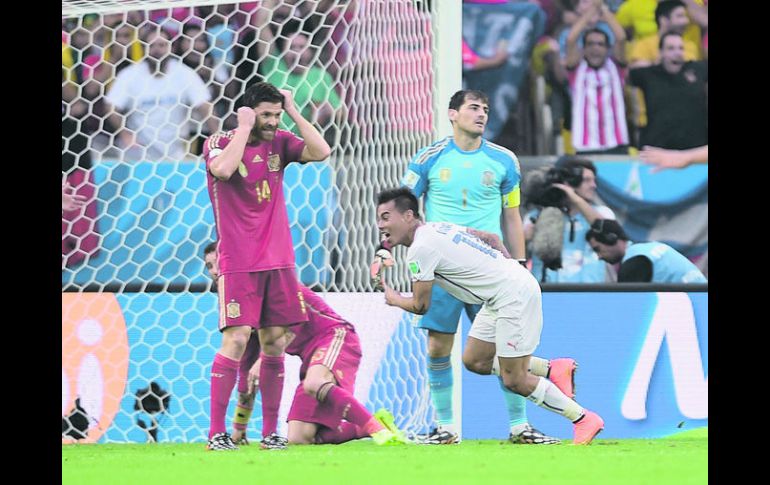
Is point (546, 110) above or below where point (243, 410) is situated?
above

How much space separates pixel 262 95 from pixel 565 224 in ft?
9.36

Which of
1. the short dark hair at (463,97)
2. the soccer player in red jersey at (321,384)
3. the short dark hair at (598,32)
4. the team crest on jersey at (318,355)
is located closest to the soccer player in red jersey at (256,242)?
the soccer player in red jersey at (321,384)

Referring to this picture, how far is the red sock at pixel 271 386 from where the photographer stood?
6551mm

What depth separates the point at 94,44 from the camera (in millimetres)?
8062

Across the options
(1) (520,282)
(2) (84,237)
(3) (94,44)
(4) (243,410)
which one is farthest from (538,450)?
(3) (94,44)

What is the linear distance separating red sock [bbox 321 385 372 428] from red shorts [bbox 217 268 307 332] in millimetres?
561

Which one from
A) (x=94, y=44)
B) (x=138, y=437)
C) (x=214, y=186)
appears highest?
(x=94, y=44)

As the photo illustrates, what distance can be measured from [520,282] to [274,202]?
3.89ft

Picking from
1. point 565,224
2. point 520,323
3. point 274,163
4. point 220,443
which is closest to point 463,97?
point 274,163

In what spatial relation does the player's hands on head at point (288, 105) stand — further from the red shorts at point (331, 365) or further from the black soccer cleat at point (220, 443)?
the black soccer cleat at point (220, 443)

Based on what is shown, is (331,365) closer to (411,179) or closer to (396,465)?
(411,179)

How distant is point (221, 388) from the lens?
627 cm

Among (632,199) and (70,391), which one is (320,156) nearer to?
(70,391)

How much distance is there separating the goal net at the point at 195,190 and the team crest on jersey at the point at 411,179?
1.84 ft
